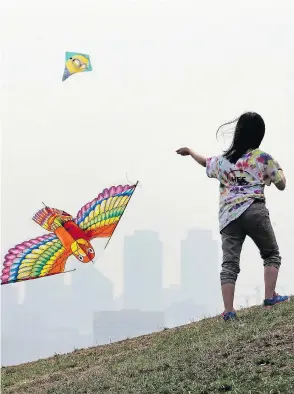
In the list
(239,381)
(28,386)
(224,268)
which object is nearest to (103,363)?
(28,386)

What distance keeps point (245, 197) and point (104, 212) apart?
102 inches

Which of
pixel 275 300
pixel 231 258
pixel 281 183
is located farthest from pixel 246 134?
pixel 275 300

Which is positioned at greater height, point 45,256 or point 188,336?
point 45,256

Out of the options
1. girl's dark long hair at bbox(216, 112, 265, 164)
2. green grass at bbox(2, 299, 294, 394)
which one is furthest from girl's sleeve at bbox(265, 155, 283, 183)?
green grass at bbox(2, 299, 294, 394)

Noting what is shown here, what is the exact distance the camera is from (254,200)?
26.3 ft

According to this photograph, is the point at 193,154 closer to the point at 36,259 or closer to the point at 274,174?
the point at 274,174

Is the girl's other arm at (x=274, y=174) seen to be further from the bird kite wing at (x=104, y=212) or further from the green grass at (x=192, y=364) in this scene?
the bird kite wing at (x=104, y=212)

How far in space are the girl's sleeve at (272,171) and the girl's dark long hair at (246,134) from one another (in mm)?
271

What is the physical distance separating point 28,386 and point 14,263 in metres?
2.00

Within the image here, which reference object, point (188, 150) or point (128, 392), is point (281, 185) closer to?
point (188, 150)

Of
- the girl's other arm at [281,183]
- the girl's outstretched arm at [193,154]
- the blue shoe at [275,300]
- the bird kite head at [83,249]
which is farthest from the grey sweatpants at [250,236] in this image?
the bird kite head at [83,249]

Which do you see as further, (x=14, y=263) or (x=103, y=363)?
(x=14, y=263)

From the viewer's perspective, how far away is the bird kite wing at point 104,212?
32.9ft

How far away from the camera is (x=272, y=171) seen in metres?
8.00
